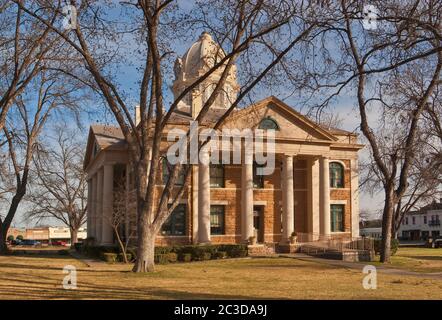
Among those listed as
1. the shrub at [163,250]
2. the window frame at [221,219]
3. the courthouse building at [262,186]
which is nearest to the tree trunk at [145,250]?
the shrub at [163,250]

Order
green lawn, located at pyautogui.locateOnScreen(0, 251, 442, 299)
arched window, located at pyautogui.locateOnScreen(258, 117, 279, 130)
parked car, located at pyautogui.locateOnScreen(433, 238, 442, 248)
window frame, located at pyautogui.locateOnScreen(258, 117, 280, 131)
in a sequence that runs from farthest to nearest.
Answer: parked car, located at pyautogui.locateOnScreen(433, 238, 442, 248) < arched window, located at pyautogui.locateOnScreen(258, 117, 279, 130) < window frame, located at pyautogui.locateOnScreen(258, 117, 280, 131) < green lawn, located at pyautogui.locateOnScreen(0, 251, 442, 299)

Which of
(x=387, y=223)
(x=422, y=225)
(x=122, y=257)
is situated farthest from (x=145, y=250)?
(x=422, y=225)

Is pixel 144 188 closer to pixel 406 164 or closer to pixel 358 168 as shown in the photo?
pixel 406 164

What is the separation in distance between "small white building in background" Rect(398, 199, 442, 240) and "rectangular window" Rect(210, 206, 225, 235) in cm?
7361

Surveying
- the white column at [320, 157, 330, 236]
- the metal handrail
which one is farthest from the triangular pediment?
the metal handrail

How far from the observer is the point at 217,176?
4347 centimetres

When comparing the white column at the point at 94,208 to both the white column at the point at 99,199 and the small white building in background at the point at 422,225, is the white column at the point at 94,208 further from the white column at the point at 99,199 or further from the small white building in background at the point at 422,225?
the small white building in background at the point at 422,225

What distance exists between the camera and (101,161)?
44.5 m

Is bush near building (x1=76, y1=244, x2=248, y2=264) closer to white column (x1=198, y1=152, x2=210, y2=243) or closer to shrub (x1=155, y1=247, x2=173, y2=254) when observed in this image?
shrub (x1=155, y1=247, x2=173, y2=254)

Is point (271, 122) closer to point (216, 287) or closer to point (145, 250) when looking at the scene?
point (145, 250)

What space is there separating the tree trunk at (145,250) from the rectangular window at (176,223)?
1918 centimetres

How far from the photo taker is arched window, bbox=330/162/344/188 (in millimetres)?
47188

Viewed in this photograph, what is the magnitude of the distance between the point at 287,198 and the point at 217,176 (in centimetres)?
572

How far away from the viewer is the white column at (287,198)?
4209cm
